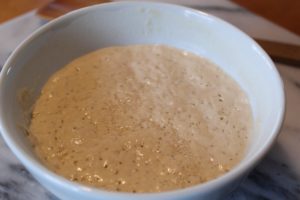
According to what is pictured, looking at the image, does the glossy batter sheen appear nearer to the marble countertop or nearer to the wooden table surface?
the marble countertop

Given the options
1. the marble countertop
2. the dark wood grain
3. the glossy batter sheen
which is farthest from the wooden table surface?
the glossy batter sheen

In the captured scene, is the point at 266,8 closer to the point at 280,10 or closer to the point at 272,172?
the point at 280,10

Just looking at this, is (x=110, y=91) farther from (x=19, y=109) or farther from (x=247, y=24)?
(x=247, y=24)

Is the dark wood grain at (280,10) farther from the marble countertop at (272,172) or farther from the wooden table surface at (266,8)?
the marble countertop at (272,172)

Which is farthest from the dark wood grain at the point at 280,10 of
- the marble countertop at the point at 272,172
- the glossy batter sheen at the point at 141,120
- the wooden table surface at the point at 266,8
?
the glossy batter sheen at the point at 141,120

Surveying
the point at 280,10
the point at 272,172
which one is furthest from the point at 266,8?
the point at 272,172

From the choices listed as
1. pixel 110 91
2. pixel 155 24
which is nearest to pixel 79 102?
pixel 110 91
